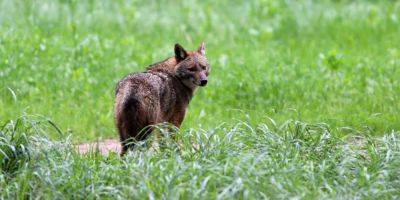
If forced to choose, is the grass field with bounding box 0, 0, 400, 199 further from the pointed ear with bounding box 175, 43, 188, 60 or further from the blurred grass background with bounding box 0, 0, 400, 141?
the pointed ear with bounding box 175, 43, 188, 60

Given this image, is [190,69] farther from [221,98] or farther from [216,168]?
[216,168]

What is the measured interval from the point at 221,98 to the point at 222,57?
5.01 ft

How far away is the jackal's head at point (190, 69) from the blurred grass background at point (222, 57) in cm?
82

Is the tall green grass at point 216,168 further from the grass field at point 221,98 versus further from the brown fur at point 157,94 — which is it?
the brown fur at point 157,94

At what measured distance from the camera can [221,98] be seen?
10500 mm

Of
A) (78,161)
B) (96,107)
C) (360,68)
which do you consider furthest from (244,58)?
(78,161)

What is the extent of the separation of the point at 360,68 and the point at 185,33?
10.1 feet

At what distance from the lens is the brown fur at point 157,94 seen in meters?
7.58

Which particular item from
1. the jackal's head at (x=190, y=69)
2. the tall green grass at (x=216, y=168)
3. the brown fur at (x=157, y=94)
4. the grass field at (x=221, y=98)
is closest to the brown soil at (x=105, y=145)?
the grass field at (x=221, y=98)

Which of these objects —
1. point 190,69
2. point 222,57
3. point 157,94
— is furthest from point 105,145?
point 222,57

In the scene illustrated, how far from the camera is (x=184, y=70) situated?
861cm

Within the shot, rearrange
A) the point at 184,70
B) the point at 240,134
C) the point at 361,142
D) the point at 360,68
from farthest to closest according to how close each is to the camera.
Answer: the point at 360,68 < the point at 184,70 < the point at 361,142 < the point at 240,134

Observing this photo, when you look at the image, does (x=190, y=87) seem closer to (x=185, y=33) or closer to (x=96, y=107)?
(x=96, y=107)

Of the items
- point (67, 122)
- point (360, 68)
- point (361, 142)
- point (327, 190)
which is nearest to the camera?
point (327, 190)
